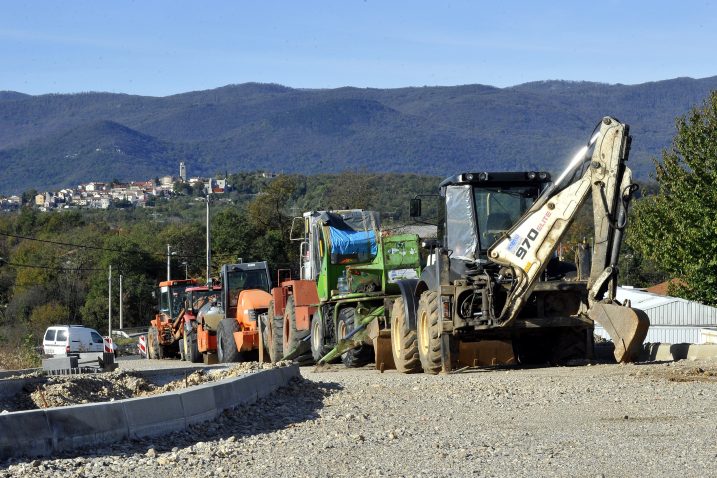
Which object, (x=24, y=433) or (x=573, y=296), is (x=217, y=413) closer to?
(x=24, y=433)

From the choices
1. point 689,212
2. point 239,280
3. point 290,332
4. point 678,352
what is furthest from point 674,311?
point 678,352

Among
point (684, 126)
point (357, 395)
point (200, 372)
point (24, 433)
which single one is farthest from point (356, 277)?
point (684, 126)

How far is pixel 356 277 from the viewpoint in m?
23.9

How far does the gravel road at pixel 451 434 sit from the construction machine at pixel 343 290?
20.3ft

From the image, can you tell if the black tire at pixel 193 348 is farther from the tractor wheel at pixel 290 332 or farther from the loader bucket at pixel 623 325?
the loader bucket at pixel 623 325

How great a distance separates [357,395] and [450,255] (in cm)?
508

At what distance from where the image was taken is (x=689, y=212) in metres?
41.5

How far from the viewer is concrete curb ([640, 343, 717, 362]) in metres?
21.2

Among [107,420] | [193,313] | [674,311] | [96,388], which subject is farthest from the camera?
[674,311]

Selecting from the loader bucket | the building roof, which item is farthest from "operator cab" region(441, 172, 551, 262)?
the building roof

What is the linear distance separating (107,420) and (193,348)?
26.6 meters

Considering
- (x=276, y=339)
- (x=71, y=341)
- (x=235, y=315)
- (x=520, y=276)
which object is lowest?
(x=71, y=341)

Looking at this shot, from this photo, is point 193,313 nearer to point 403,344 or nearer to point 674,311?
point 403,344

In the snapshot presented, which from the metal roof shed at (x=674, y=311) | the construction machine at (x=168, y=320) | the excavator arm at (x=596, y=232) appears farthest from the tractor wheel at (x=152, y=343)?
the excavator arm at (x=596, y=232)
